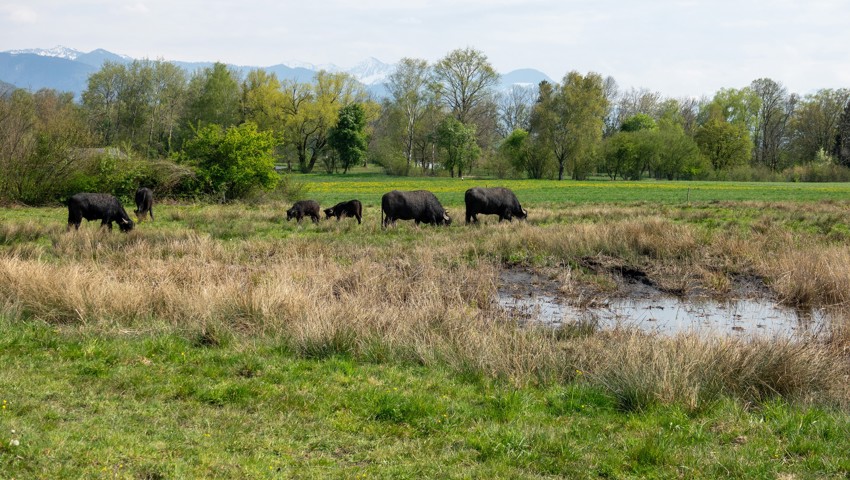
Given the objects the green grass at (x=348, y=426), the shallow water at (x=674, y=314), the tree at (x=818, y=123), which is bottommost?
the shallow water at (x=674, y=314)

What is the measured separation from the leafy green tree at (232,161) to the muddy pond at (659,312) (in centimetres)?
2252

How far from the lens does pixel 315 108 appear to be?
3088 inches

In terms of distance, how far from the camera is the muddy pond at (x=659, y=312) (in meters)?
11.8

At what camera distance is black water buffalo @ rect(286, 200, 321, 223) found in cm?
2564

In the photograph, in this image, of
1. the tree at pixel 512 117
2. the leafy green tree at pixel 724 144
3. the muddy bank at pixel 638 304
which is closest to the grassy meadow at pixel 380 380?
the muddy bank at pixel 638 304

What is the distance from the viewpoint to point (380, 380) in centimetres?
789

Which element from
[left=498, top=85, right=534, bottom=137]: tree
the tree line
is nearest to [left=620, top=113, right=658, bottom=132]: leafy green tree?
the tree line

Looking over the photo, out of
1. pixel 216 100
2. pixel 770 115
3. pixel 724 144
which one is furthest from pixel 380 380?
pixel 770 115

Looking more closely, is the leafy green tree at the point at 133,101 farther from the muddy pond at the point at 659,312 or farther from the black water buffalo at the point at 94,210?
the muddy pond at the point at 659,312

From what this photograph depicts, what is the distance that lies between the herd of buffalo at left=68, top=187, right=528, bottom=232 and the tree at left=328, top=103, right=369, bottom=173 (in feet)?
170

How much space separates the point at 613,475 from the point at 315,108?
76331mm

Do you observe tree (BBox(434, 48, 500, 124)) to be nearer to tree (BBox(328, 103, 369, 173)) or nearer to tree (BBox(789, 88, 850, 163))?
tree (BBox(328, 103, 369, 173))

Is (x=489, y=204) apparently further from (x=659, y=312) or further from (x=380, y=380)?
(x=380, y=380)

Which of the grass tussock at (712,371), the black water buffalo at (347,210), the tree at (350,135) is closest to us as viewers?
the grass tussock at (712,371)
